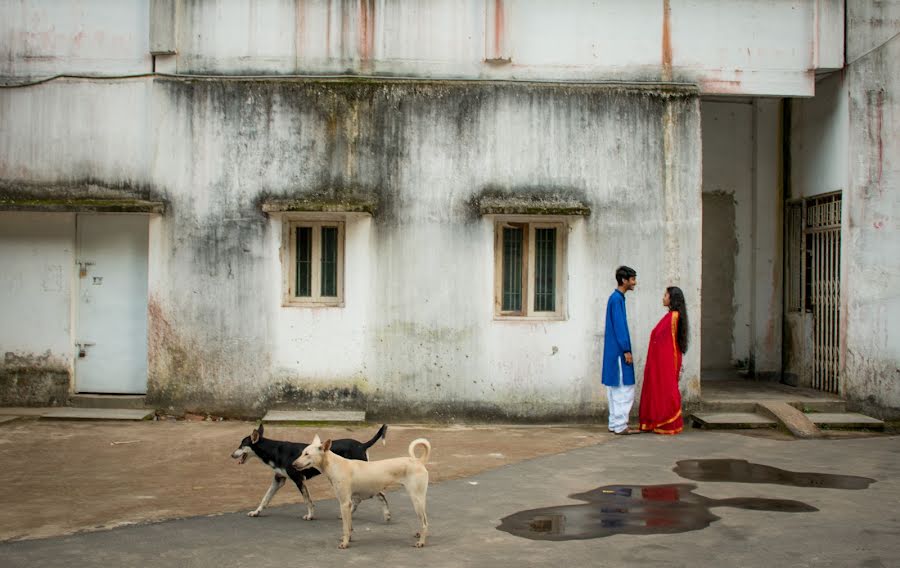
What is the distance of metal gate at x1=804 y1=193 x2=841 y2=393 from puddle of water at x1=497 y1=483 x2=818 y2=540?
17.8 ft

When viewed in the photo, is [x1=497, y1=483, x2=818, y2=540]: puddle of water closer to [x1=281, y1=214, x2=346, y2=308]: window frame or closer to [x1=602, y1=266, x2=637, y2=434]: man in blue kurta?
[x1=602, y1=266, x2=637, y2=434]: man in blue kurta

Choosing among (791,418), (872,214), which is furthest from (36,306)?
(872,214)

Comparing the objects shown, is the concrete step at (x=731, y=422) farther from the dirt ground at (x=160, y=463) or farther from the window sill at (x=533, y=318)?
the window sill at (x=533, y=318)

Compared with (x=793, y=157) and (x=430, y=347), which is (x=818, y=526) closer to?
(x=430, y=347)

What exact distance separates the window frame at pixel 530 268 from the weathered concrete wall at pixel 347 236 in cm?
21

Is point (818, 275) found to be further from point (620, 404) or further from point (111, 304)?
point (111, 304)

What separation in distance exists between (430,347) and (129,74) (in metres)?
5.08

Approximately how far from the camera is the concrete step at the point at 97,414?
11508mm

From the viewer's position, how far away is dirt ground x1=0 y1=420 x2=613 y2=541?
7.54m

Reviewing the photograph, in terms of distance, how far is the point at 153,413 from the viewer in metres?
11.8

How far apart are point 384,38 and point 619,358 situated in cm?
491

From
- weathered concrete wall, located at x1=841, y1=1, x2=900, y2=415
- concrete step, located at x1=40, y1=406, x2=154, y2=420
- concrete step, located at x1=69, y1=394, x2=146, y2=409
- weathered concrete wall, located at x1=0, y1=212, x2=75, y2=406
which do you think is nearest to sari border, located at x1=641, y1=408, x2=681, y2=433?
weathered concrete wall, located at x1=841, y1=1, x2=900, y2=415

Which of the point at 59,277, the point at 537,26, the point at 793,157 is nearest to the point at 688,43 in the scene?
the point at 537,26

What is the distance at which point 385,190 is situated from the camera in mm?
11914
